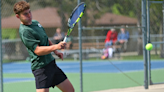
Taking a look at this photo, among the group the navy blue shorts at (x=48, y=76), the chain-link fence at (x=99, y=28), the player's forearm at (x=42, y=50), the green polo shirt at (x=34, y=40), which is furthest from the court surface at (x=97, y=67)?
the player's forearm at (x=42, y=50)

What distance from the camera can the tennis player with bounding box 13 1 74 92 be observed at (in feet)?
12.7

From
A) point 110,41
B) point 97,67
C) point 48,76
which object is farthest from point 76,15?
point 97,67

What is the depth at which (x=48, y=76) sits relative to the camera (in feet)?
13.3

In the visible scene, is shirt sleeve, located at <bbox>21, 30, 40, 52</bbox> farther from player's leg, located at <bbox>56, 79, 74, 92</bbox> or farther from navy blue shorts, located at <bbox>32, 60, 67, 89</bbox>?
player's leg, located at <bbox>56, 79, 74, 92</bbox>

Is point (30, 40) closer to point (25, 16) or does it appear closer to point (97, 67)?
point (25, 16)

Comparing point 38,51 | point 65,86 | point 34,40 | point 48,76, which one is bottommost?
point 65,86

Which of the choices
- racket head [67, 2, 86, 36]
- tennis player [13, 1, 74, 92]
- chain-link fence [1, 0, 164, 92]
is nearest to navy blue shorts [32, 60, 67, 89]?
tennis player [13, 1, 74, 92]

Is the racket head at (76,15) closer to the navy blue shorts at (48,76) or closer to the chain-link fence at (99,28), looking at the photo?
the navy blue shorts at (48,76)

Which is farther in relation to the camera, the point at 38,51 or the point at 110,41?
the point at 110,41

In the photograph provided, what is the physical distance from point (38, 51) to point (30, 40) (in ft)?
0.59

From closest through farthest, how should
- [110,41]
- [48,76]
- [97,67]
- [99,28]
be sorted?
[48,76] → [99,28] → [110,41] → [97,67]

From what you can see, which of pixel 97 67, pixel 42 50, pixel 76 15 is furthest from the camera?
pixel 97 67

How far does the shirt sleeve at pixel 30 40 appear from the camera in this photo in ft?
12.7

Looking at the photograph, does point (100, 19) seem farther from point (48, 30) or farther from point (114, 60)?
point (114, 60)
